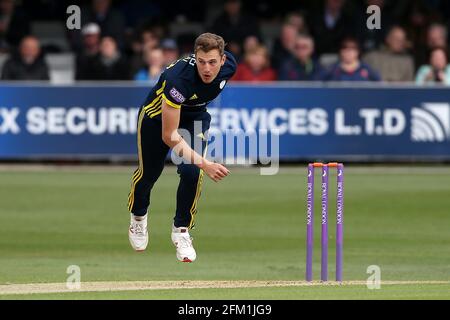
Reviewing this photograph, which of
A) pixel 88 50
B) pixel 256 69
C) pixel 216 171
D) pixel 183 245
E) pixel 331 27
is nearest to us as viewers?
pixel 216 171

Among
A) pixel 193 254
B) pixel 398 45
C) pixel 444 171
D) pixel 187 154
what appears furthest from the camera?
pixel 398 45

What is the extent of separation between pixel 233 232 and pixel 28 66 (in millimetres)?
7538

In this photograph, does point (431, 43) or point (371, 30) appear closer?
point (431, 43)

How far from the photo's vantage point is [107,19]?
979 inches

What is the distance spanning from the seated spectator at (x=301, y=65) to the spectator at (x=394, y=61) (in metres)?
1.06

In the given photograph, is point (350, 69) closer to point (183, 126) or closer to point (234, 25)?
point (234, 25)

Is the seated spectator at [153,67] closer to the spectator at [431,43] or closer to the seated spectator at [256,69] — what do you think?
the seated spectator at [256,69]

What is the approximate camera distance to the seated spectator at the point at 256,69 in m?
22.8

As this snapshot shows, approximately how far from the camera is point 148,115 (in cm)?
1270

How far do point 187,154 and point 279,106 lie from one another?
9999 millimetres

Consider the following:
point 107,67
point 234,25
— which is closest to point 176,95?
point 107,67
